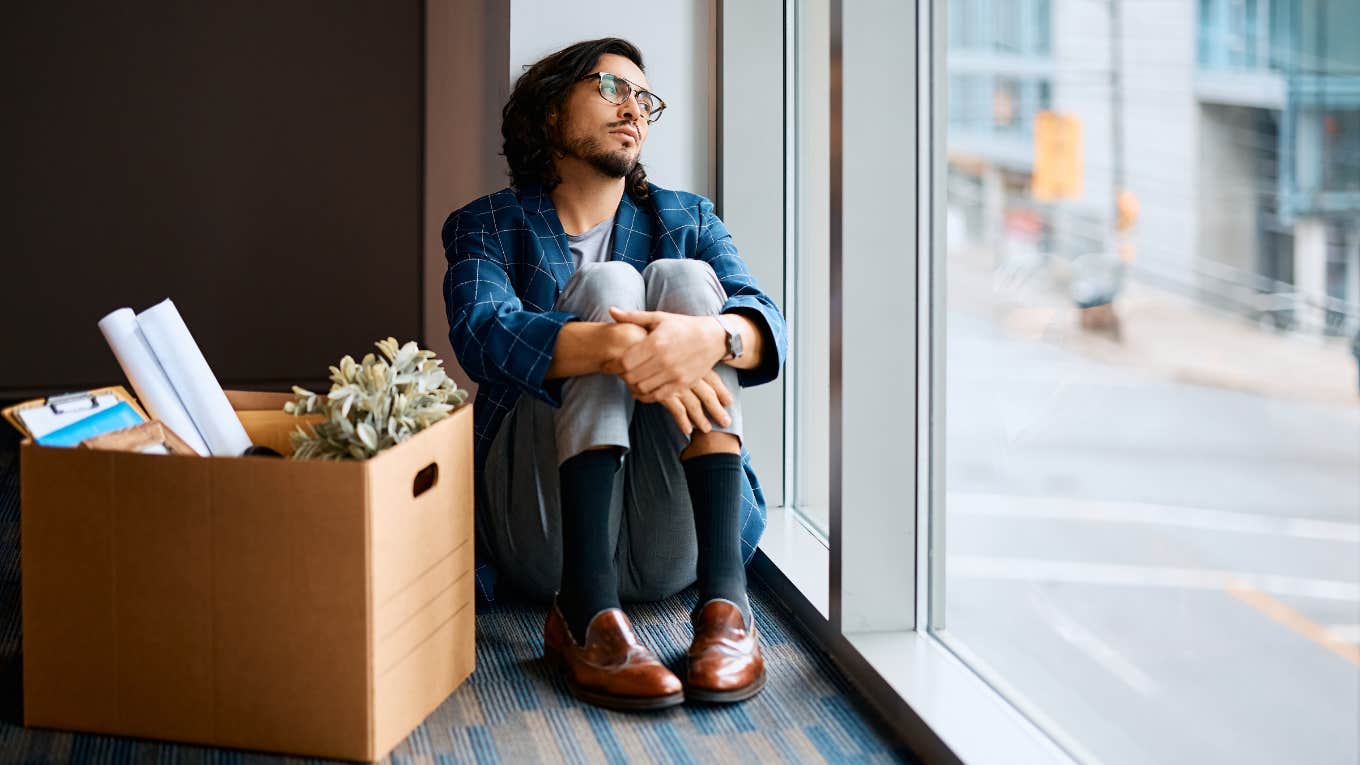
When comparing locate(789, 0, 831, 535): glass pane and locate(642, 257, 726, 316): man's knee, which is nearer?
locate(642, 257, 726, 316): man's knee

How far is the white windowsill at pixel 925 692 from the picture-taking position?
4.80 ft

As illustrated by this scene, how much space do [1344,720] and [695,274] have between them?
1037 mm

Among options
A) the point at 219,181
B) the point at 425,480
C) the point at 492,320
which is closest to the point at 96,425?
the point at 425,480

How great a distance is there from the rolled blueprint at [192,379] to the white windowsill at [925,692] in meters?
0.88

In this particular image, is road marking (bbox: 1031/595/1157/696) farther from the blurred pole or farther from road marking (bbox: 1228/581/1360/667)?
the blurred pole

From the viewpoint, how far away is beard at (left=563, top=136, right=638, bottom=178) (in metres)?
2.00

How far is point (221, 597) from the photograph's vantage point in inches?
57.8

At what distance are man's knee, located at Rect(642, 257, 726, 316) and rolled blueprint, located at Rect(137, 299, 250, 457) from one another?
0.60 m

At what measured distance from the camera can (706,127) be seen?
8.05 ft

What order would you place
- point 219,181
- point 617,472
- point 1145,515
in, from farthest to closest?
1. point 219,181
2. point 617,472
3. point 1145,515

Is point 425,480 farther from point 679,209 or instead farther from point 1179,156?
point 1179,156

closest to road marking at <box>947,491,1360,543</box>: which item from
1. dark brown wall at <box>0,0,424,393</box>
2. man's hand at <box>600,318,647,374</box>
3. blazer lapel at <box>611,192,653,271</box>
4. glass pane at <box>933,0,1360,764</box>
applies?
glass pane at <box>933,0,1360,764</box>

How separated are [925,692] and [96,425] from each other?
109cm

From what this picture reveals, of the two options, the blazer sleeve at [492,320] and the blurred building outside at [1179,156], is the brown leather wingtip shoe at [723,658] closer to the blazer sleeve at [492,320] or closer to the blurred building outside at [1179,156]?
the blazer sleeve at [492,320]
